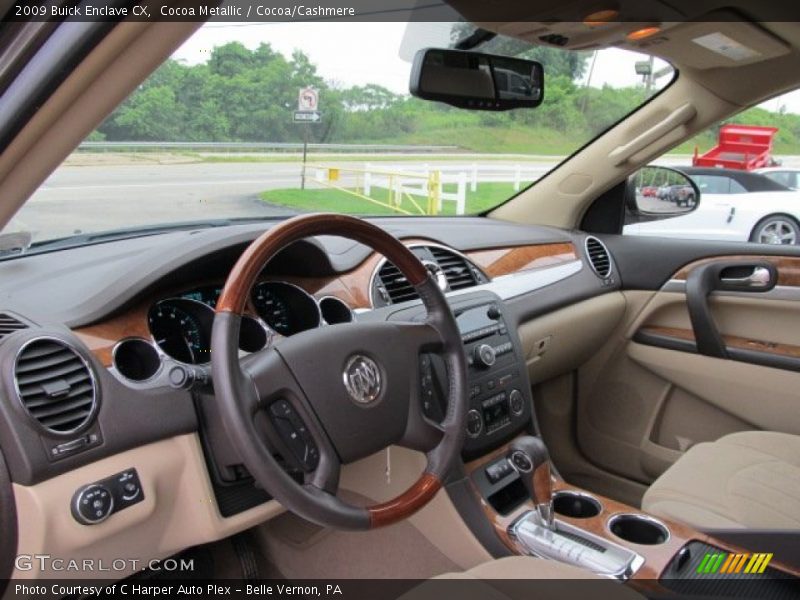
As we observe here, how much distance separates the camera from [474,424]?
88.1 inches

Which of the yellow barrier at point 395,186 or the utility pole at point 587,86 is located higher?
the utility pole at point 587,86

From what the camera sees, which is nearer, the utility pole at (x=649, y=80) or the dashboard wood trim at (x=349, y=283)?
the dashboard wood trim at (x=349, y=283)

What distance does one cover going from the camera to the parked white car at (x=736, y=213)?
11.6 feet

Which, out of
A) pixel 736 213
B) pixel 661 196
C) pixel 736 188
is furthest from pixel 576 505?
pixel 736 188

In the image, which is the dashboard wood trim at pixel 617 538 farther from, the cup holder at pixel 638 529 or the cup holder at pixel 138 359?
the cup holder at pixel 138 359

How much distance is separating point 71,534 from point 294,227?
30.1 inches

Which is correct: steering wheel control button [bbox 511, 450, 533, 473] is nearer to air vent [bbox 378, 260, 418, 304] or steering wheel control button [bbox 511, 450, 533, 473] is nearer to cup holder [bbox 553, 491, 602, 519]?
cup holder [bbox 553, 491, 602, 519]

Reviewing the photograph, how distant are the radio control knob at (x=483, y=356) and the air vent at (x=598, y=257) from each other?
1172mm

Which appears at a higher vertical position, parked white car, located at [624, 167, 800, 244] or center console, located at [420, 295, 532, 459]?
parked white car, located at [624, 167, 800, 244]

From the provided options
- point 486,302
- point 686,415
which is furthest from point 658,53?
point 686,415

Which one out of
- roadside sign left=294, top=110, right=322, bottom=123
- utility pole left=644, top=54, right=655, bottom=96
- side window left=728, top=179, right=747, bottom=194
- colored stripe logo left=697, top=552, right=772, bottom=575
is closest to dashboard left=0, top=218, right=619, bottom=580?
roadside sign left=294, top=110, right=322, bottom=123

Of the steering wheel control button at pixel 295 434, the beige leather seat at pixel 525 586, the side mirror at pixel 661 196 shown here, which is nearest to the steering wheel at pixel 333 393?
the steering wheel control button at pixel 295 434

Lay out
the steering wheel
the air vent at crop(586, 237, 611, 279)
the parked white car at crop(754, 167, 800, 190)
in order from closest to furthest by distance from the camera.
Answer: the steering wheel, the air vent at crop(586, 237, 611, 279), the parked white car at crop(754, 167, 800, 190)

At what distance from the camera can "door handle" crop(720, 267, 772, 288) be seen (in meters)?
3.00
